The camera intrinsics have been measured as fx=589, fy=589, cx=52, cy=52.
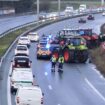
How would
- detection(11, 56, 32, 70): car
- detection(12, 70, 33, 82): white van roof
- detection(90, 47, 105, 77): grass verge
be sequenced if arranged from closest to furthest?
1. detection(12, 70, 33, 82): white van roof
2. detection(11, 56, 32, 70): car
3. detection(90, 47, 105, 77): grass verge

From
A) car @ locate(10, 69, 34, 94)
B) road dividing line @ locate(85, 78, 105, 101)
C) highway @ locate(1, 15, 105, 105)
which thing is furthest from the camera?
road dividing line @ locate(85, 78, 105, 101)

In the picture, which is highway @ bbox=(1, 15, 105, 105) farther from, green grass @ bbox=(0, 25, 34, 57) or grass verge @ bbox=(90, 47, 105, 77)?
green grass @ bbox=(0, 25, 34, 57)

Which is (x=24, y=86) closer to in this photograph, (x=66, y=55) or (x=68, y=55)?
(x=68, y=55)

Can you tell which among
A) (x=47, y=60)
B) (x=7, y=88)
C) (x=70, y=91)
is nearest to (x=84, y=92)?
(x=70, y=91)

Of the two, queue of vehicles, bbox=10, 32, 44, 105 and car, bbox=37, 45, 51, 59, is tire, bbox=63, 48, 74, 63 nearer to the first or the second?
car, bbox=37, 45, 51, 59

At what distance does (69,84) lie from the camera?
45.0 metres

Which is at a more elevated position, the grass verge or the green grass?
the grass verge

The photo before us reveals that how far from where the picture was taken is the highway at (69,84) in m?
38.5

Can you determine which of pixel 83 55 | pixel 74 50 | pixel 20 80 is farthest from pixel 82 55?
pixel 20 80

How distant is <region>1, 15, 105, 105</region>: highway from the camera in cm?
3847

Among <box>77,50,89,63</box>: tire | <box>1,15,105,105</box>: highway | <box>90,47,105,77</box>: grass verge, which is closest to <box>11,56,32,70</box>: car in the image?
<box>1,15,105,105</box>: highway

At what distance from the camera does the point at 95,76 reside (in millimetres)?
48875

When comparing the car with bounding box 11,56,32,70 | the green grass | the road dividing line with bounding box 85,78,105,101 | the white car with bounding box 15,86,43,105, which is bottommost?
the green grass

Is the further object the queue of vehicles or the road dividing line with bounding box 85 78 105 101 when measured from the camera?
the road dividing line with bounding box 85 78 105 101
